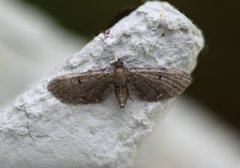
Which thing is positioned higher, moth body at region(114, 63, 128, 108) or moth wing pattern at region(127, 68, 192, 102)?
moth wing pattern at region(127, 68, 192, 102)

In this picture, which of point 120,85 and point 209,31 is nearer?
point 120,85

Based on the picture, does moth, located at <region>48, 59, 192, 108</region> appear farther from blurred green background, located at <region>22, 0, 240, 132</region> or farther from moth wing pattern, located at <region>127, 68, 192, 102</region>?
blurred green background, located at <region>22, 0, 240, 132</region>

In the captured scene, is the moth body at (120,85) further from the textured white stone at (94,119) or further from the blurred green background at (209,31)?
the blurred green background at (209,31)

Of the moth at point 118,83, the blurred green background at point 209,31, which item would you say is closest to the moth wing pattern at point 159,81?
the moth at point 118,83

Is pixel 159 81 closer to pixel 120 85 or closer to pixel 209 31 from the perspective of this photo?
pixel 120 85

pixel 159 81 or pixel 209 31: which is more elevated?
pixel 209 31

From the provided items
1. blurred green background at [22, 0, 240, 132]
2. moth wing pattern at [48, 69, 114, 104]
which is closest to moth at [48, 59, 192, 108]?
moth wing pattern at [48, 69, 114, 104]

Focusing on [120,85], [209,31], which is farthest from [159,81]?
[209,31]

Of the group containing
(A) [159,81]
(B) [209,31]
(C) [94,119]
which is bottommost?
(C) [94,119]
